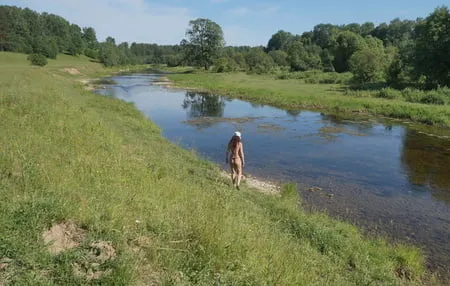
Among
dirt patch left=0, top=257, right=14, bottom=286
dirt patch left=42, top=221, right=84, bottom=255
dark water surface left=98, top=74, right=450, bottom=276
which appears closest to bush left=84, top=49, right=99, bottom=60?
dark water surface left=98, top=74, right=450, bottom=276

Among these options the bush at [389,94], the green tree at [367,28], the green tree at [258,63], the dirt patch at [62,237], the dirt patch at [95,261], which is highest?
the green tree at [367,28]

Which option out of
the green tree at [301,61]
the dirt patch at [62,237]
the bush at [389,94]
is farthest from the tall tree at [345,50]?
the dirt patch at [62,237]

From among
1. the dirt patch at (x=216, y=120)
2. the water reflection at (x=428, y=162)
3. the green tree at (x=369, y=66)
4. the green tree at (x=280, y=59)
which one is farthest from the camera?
the green tree at (x=280, y=59)

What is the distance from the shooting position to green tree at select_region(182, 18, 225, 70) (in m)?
Result: 124

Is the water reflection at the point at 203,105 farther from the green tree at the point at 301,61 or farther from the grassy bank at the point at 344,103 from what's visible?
the green tree at the point at 301,61

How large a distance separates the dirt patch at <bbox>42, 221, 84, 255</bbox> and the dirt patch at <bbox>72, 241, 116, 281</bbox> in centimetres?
33

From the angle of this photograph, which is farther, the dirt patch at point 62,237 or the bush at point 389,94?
the bush at point 389,94

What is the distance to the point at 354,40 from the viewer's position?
297ft

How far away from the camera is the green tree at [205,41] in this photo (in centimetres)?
12406

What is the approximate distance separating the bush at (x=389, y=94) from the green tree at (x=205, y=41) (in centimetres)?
8178

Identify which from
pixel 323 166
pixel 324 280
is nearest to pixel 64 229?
pixel 324 280

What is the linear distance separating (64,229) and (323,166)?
1763 cm

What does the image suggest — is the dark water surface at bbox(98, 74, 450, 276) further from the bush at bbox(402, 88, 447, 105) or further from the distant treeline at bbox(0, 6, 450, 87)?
the distant treeline at bbox(0, 6, 450, 87)

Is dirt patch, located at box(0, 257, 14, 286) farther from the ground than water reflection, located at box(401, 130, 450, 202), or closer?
farther from the ground
